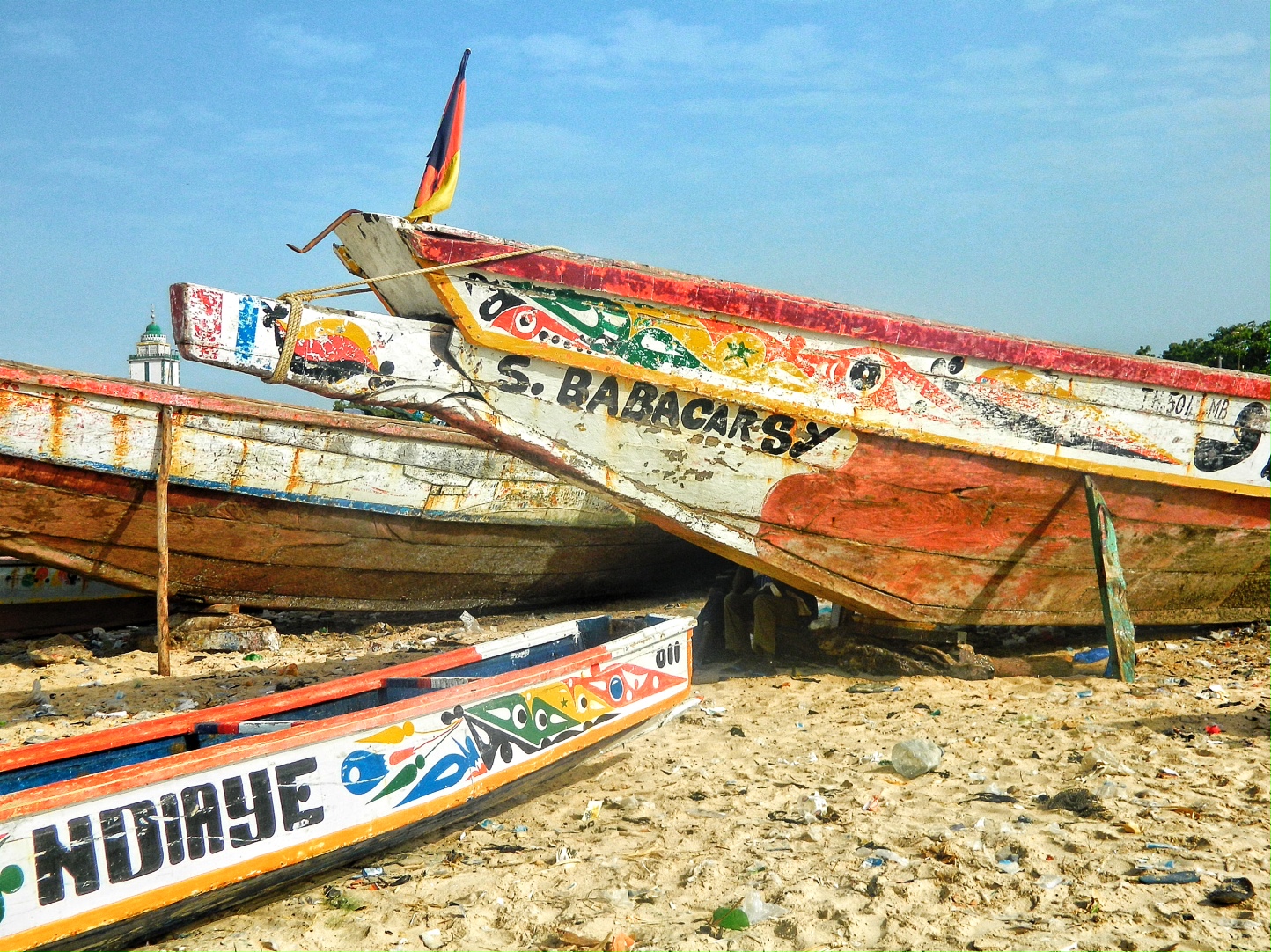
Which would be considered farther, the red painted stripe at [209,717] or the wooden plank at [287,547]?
the wooden plank at [287,547]

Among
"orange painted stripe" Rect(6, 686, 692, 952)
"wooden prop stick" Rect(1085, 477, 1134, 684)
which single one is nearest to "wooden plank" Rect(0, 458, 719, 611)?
"orange painted stripe" Rect(6, 686, 692, 952)

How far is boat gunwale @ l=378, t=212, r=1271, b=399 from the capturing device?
15.3ft

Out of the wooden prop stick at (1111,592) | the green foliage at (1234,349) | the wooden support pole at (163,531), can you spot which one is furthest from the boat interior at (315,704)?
the green foliage at (1234,349)

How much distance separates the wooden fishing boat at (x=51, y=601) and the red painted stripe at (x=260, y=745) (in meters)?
4.86

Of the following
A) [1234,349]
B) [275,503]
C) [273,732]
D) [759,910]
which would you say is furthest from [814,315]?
[1234,349]

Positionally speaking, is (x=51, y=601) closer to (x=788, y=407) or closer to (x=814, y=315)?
(x=788, y=407)

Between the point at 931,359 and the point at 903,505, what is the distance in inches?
34.3

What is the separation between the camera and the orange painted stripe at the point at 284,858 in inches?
95.2

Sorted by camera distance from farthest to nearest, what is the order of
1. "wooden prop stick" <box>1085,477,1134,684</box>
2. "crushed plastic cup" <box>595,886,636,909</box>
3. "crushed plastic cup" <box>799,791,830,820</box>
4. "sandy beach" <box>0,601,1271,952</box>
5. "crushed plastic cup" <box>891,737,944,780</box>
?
"wooden prop stick" <box>1085,477,1134,684</box>
"crushed plastic cup" <box>891,737,944,780</box>
"crushed plastic cup" <box>799,791,830,820</box>
"crushed plastic cup" <box>595,886,636,909</box>
"sandy beach" <box>0,601,1271,952</box>

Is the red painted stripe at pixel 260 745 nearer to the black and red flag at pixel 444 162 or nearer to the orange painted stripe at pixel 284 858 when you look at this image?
the orange painted stripe at pixel 284 858

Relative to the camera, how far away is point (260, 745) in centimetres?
284

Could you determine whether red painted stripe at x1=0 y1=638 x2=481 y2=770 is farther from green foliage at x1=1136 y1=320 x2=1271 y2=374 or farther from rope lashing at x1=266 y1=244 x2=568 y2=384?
green foliage at x1=1136 y1=320 x2=1271 y2=374

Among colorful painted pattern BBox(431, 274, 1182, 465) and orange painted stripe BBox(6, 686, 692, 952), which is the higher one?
colorful painted pattern BBox(431, 274, 1182, 465)

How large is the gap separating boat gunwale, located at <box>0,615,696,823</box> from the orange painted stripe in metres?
0.30
